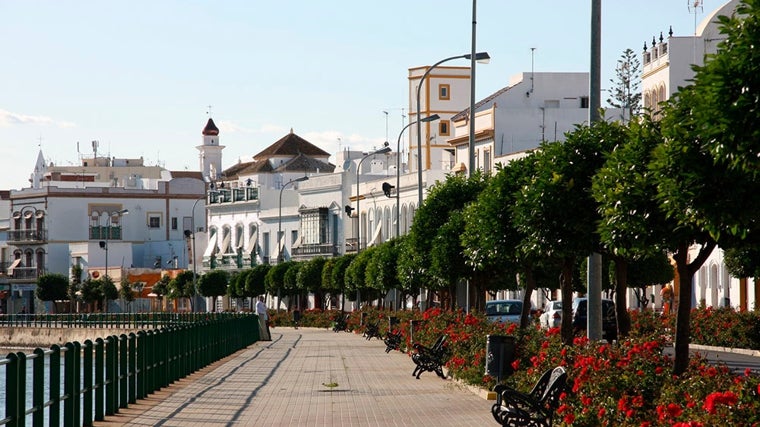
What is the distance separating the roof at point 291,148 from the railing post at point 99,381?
126561 mm

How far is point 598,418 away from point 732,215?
9.69 feet

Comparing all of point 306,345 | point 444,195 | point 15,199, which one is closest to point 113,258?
point 15,199

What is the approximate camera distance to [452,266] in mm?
42156

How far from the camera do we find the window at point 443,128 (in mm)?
127688

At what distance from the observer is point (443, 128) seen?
5034 inches

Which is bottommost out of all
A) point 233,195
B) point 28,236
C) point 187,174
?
point 28,236

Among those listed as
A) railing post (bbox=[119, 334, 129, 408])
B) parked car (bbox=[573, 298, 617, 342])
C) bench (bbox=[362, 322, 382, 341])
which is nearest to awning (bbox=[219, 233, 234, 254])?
bench (bbox=[362, 322, 382, 341])

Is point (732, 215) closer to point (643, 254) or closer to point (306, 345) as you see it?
point (643, 254)

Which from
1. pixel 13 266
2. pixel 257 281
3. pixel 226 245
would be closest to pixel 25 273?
pixel 13 266

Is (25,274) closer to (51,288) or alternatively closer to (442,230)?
(51,288)

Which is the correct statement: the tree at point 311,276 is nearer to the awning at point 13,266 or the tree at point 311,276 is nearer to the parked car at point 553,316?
the parked car at point 553,316

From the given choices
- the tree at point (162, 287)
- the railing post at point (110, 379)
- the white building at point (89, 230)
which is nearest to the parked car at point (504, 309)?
the railing post at point (110, 379)

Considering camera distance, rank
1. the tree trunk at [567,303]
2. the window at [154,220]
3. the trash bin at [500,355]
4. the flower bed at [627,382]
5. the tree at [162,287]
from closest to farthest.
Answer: the flower bed at [627,382], the trash bin at [500,355], the tree trunk at [567,303], the tree at [162,287], the window at [154,220]

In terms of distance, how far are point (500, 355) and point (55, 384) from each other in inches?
324
